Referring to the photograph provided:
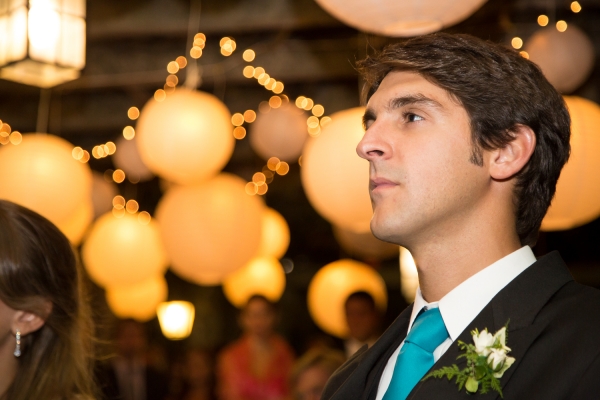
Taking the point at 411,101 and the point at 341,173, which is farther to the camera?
the point at 341,173

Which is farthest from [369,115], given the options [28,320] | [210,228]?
[210,228]

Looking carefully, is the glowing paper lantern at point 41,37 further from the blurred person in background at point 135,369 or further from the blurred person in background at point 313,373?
the blurred person in background at point 135,369

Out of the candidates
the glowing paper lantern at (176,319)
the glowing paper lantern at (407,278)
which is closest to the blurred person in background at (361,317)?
the glowing paper lantern at (176,319)

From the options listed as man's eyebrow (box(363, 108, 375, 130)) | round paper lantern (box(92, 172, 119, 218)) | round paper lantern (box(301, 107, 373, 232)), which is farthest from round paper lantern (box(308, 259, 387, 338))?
man's eyebrow (box(363, 108, 375, 130))

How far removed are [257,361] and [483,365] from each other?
3.30 meters

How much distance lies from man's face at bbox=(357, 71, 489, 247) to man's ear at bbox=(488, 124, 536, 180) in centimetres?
3

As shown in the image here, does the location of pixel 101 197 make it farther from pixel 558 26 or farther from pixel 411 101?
pixel 411 101

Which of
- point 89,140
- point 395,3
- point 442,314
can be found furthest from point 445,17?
point 89,140

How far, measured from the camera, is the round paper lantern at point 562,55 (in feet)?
11.0

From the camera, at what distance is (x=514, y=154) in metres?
1.46

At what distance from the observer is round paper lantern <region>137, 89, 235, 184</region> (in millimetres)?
3383

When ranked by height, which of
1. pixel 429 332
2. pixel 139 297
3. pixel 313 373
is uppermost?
pixel 429 332

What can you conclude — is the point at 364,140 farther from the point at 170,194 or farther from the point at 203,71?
the point at 203,71

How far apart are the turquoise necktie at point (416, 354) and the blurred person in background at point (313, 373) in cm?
141
